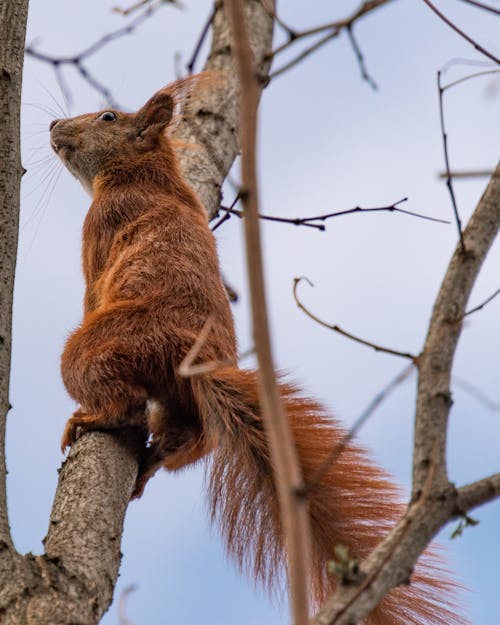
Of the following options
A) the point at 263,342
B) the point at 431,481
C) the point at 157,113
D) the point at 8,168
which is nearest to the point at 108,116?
the point at 157,113

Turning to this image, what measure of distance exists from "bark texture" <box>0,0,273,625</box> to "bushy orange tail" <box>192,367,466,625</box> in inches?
14.7

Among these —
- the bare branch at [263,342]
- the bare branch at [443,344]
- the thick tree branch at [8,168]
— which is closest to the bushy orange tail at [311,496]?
the thick tree branch at [8,168]

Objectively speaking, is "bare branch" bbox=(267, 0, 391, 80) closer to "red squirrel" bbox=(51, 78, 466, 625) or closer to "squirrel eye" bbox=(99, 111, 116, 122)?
"red squirrel" bbox=(51, 78, 466, 625)

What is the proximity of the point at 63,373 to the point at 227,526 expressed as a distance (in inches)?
36.6

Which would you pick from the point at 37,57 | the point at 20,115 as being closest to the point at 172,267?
the point at 20,115

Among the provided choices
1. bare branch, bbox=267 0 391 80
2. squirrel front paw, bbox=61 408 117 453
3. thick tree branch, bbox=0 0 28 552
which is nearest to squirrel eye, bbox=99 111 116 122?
thick tree branch, bbox=0 0 28 552

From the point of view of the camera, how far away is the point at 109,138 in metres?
4.97

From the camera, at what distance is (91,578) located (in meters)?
2.65

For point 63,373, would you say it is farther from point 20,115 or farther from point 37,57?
point 37,57

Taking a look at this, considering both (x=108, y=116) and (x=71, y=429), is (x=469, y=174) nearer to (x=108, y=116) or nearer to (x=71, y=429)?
(x=71, y=429)

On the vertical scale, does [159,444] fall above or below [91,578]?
above

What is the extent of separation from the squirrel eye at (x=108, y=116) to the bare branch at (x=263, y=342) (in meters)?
4.00

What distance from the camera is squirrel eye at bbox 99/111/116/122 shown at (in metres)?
5.07

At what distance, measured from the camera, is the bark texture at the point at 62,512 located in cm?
249
